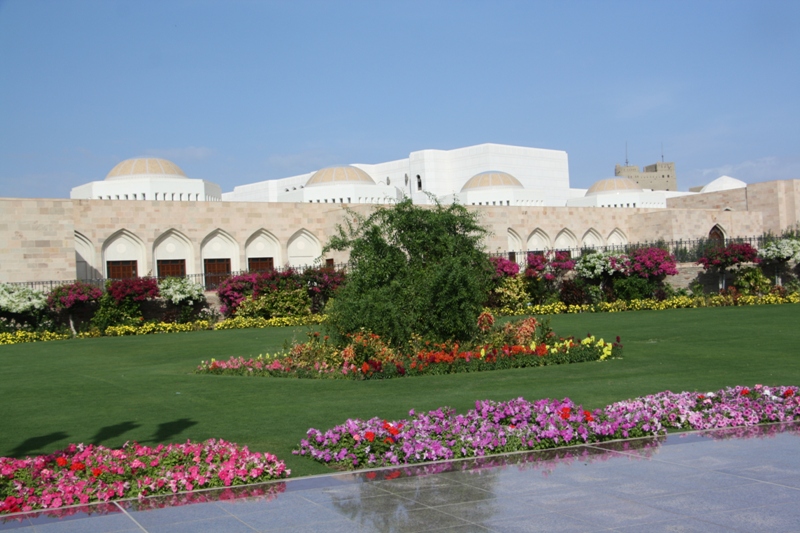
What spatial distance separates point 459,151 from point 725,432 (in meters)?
54.8

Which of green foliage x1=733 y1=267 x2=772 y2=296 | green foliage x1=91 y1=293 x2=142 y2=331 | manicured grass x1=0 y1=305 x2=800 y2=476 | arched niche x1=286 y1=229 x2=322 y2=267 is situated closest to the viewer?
manicured grass x1=0 y1=305 x2=800 y2=476

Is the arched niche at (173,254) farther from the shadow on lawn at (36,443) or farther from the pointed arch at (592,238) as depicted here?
the shadow on lawn at (36,443)

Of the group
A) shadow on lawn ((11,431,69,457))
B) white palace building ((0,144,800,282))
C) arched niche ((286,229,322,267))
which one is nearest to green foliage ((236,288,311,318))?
white palace building ((0,144,800,282))

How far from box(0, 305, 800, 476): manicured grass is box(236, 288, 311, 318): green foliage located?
6666 mm

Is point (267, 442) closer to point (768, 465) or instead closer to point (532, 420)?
point (532, 420)

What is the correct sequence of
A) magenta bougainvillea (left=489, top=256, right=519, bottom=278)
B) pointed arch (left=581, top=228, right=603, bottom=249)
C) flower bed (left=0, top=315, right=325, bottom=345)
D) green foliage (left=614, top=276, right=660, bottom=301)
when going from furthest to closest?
pointed arch (left=581, top=228, right=603, bottom=249)
magenta bougainvillea (left=489, top=256, right=519, bottom=278)
green foliage (left=614, top=276, right=660, bottom=301)
flower bed (left=0, top=315, right=325, bottom=345)

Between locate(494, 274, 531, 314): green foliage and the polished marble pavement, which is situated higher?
locate(494, 274, 531, 314): green foliage

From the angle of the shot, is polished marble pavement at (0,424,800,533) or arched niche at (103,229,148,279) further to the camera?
arched niche at (103,229,148,279)

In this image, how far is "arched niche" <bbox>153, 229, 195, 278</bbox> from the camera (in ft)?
93.7

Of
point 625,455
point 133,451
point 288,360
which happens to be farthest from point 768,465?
point 288,360

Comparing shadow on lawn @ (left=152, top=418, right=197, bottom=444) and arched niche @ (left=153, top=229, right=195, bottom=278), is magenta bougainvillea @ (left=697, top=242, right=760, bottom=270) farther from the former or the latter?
shadow on lawn @ (left=152, top=418, right=197, bottom=444)

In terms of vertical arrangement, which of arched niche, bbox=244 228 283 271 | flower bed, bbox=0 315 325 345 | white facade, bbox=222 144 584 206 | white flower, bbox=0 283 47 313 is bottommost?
flower bed, bbox=0 315 325 345

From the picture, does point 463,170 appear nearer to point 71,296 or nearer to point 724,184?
point 724,184

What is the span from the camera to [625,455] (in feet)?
20.1
